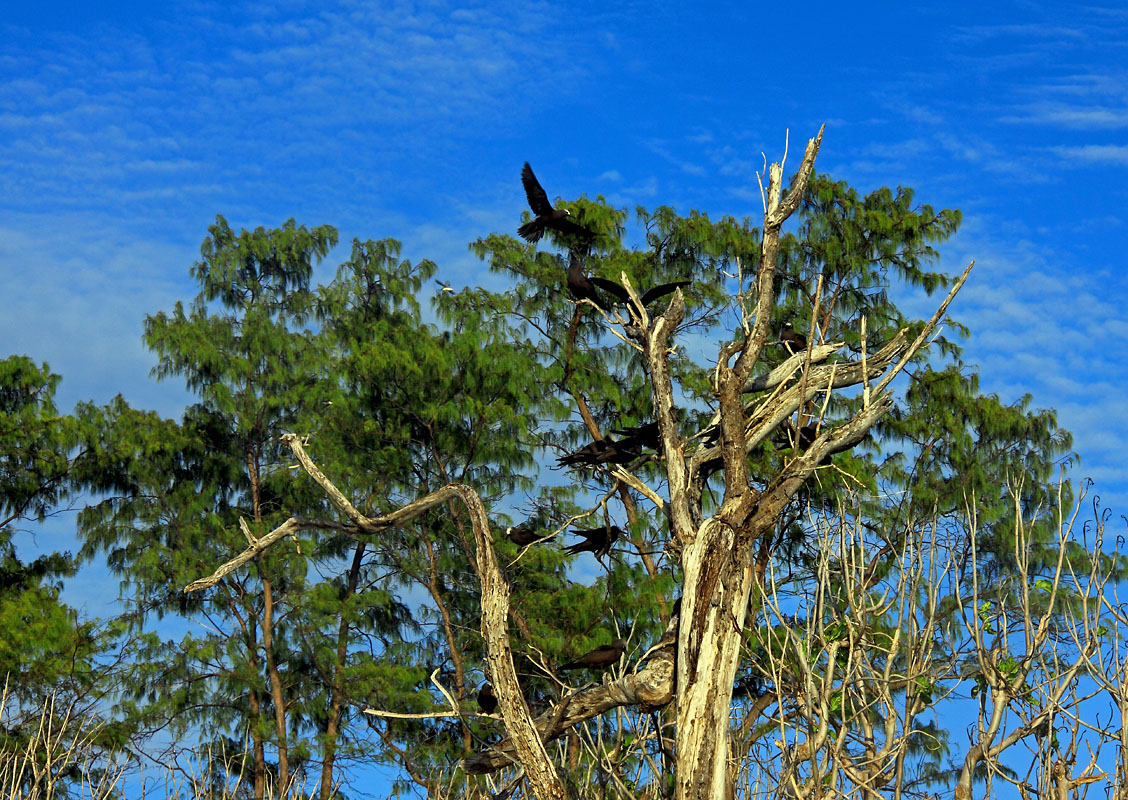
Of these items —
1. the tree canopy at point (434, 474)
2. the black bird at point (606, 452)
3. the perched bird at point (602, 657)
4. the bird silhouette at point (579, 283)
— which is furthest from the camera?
the tree canopy at point (434, 474)

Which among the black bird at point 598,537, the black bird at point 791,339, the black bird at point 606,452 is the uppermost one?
the black bird at point 791,339

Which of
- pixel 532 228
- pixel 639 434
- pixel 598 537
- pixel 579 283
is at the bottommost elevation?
pixel 598 537

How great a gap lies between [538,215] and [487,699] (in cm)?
301

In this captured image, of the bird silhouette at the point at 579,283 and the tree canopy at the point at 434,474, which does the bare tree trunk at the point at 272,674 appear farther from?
the bird silhouette at the point at 579,283

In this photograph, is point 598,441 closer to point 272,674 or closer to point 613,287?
point 613,287

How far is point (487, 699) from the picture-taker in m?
6.37

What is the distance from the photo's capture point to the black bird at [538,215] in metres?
7.36

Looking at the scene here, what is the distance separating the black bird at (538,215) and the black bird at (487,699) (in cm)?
277

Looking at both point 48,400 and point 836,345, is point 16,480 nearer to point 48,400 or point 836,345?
point 48,400

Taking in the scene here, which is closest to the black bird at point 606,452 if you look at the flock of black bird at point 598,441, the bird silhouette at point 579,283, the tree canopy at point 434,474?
the flock of black bird at point 598,441

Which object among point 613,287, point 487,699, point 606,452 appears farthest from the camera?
point 613,287

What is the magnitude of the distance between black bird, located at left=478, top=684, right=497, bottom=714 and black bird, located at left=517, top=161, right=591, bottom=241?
9.07 ft

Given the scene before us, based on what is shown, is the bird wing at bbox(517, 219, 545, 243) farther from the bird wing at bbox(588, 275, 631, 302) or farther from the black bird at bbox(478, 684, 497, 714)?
the black bird at bbox(478, 684, 497, 714)

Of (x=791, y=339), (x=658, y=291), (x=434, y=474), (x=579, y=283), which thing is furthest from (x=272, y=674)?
(x=658, y=291)
